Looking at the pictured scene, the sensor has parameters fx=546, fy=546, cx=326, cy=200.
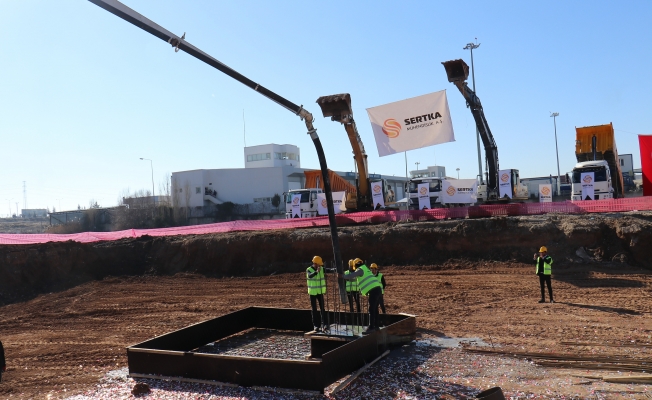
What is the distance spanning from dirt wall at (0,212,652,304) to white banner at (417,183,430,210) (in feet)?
29.3

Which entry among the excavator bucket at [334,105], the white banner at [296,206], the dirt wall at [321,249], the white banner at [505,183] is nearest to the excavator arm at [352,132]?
the excavator bucket at [334,105]

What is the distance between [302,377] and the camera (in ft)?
27.1

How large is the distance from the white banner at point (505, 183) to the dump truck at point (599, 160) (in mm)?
2979

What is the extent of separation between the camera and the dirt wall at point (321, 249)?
62.1 feet

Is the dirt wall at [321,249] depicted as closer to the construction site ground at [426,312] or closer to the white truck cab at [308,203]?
the construction site ground at [426,312]

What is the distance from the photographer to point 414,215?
2389 cm

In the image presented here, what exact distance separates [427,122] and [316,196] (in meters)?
13.5

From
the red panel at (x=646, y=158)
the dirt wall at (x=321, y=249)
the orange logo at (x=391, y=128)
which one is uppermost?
the orange logo at (x=391, y=128)

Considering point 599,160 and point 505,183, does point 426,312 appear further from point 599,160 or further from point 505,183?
point 599,160

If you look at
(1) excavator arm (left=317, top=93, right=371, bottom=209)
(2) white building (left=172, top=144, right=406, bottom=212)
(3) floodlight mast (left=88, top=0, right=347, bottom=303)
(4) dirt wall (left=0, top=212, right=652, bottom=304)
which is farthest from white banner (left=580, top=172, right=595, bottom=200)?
(2) white building (left=172, top=144, right=406, bottom=212)

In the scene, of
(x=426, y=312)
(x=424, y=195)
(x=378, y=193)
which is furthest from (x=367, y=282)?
(x=424, y=195)

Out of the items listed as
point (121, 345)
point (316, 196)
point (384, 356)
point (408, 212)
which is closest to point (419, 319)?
point (384, 356)

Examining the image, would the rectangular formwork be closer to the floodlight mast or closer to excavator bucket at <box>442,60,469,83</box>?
the floodlight mast

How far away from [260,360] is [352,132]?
15.8 meters
